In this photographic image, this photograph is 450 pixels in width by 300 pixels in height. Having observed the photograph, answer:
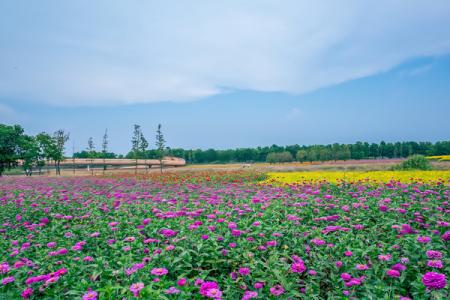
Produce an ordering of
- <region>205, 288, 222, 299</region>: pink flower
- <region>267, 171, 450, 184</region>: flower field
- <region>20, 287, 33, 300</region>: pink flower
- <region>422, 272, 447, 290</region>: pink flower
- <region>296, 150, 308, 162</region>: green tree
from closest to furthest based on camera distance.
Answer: <region>205, 288, 222, 299</region>: pink flower → <region>422, 272, 447, 290</region>: pink flower → <region>20, 287, 33, 300</region>: pink flower → <region>267, 171, 450, 184</region>: flower field → <region>296, 150, 308, 162</region>: green tree

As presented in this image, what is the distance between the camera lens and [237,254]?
3.55 metres

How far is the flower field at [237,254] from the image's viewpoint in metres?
2.70

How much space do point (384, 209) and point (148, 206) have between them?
176 inches

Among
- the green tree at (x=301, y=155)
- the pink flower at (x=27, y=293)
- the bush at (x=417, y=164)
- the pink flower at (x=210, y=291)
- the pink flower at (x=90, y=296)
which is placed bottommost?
the pink flower at (x=27, y=293)

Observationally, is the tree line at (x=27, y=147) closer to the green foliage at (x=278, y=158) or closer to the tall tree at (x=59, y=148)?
the tall tree at (x=59, y=148)

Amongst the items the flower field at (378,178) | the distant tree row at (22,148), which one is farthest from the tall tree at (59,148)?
the flower field at (378,178)

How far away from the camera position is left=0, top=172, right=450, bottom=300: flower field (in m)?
2.70

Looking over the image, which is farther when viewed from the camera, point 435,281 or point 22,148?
point 22,148

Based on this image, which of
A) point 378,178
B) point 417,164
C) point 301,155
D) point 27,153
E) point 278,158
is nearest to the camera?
point 378,178

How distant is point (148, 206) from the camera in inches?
237

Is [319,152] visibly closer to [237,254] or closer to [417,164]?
[417,164]

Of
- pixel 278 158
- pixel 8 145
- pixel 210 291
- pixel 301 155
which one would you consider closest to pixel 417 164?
pixel 210 291

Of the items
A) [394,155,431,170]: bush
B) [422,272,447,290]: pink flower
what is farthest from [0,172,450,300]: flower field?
[394,155,431,170]: bush

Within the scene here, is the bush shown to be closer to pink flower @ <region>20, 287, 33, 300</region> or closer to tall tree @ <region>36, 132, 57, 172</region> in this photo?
pink flower @ <region>20, 287, 33, 300</region>
